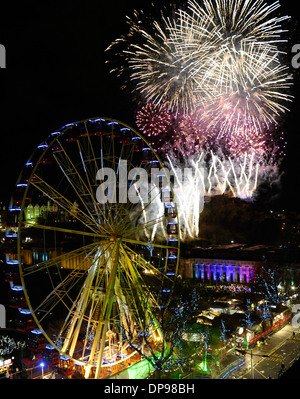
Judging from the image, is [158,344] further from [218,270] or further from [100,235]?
[218,270]

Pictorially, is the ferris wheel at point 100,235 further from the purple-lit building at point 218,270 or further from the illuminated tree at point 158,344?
the purple-lit building at point 218,270

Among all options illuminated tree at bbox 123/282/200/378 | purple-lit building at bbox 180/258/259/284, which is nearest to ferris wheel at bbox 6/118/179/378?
illuminated tree at bbox 123/282/200/378

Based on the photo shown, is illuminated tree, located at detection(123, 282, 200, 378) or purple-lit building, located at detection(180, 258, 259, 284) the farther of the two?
purple-lit building, located at detection(180, 258, 259, 284)

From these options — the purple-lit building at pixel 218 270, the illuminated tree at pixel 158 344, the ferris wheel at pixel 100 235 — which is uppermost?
the ferris wheel at pixel 100 235

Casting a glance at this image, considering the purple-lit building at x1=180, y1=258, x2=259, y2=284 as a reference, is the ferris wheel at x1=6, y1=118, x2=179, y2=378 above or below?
above

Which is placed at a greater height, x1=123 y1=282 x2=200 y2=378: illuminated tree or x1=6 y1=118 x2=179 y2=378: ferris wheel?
x1=6 y1=118 x2=179 y2=378: ferris wheel

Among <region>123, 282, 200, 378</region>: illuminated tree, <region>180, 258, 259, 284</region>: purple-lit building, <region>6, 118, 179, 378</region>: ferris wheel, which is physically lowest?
<region>180, 258, 259, 284</region>: purple-lit building

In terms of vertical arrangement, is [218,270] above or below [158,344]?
below

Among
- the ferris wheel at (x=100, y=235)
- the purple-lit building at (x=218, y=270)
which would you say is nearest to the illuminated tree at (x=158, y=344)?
the ferris wheel at (x=100, y=235)

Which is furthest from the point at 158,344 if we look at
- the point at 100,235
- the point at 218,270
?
the point at 218,270

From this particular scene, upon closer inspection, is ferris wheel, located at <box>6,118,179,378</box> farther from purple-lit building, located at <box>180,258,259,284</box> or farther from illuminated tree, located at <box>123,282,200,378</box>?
purple-lit building, located at <box>180,258,259,284</box>

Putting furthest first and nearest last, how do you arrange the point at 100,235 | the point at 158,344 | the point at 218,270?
the point at 218,270 → the point at 158,344 → the point at 100,235

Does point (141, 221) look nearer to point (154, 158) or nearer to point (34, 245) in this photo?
point (34, 245)
